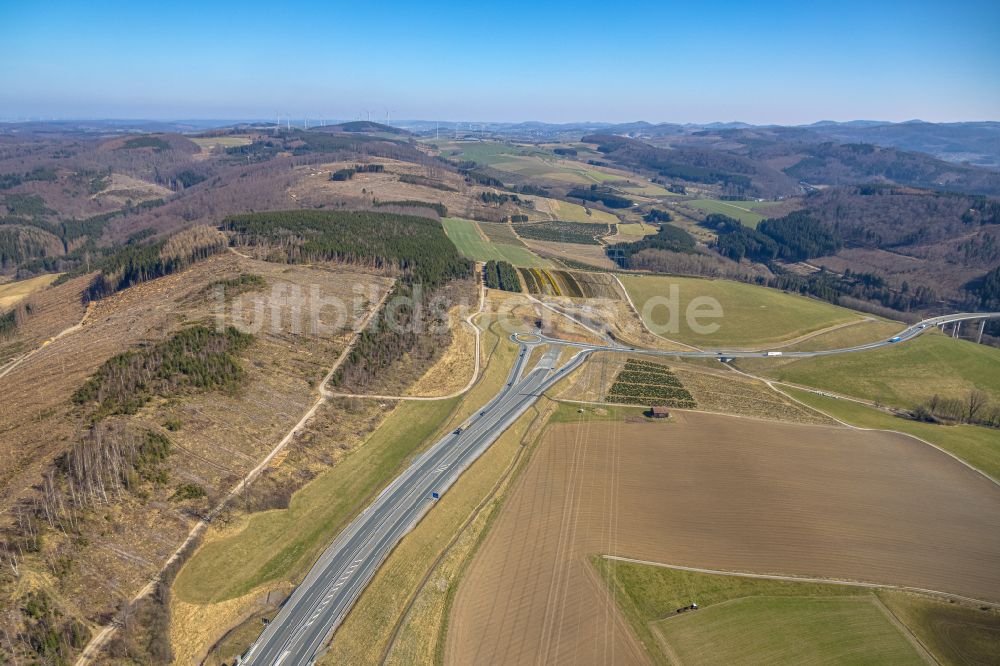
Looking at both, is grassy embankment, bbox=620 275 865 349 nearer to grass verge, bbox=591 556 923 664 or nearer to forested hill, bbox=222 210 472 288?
forested hill, bbox=222 210 472 288

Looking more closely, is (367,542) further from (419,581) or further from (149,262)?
(149,262)

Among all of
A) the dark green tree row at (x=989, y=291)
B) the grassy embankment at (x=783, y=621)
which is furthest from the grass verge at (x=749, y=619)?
the dark green tree row at (x=989, y=291)

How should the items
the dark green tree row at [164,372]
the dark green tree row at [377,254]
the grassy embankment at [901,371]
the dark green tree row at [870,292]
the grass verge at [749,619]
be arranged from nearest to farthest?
the grass verge at [749,619] → the dark green tree row at [164,372] → the dark green tree row at [377,254] → the grassy embankment at [901,371] → the dark green tree row at [870,292]

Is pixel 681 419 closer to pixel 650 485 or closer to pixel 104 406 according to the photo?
pixel 650 485

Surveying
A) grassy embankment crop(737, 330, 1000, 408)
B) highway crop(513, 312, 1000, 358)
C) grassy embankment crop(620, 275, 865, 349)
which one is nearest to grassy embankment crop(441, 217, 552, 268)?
grassy embankment crop(620, 275, 865, 349)

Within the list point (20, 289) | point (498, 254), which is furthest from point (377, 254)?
point (20, 289)

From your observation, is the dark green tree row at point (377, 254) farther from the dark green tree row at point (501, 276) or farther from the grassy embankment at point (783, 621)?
the grassy embankment at point (783, 621)

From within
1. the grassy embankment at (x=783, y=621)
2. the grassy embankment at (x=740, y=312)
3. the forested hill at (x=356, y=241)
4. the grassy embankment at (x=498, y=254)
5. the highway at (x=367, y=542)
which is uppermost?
the forested hill at (x=356, y=241)
